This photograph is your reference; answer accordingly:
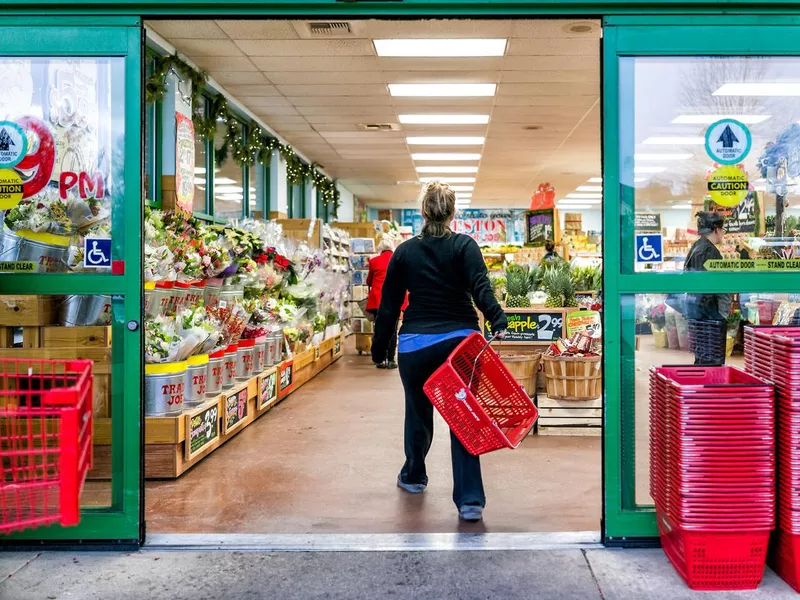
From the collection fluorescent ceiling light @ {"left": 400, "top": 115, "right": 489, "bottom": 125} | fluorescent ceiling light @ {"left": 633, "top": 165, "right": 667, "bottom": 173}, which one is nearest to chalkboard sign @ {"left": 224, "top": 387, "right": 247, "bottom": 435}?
fluorescent ceiling light @ {"left": 633, "top": 165, "right": 667, "bottom": 173}

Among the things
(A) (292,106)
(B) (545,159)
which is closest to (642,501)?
(A) (292,106)

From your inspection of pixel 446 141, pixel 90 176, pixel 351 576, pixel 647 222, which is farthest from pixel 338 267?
pixel 351 576

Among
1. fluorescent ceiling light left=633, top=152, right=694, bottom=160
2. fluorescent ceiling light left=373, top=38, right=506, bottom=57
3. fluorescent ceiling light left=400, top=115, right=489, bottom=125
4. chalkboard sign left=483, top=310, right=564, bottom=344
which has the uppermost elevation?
fluorescent ceiling light left=400, top=115, right=489, bottom=125

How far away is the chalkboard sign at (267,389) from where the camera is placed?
6336 mm

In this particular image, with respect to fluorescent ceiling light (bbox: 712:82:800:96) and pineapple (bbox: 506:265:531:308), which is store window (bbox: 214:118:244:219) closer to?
pineapple (bbox: 506:265:531:308)

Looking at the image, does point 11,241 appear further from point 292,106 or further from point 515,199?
point 515,199

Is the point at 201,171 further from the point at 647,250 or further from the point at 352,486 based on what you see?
the point at 647,250

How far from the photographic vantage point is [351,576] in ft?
9.88

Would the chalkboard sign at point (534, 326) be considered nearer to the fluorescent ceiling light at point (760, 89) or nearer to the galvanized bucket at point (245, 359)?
the galvanized bucket at point (245, 359)

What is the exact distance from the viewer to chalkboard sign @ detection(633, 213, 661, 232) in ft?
10.9

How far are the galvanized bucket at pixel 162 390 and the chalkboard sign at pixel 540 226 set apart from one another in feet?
23.8

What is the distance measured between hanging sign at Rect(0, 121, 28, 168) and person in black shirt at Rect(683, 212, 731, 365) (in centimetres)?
285

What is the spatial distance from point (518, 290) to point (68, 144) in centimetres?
373

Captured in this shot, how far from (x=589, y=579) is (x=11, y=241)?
2.83m
